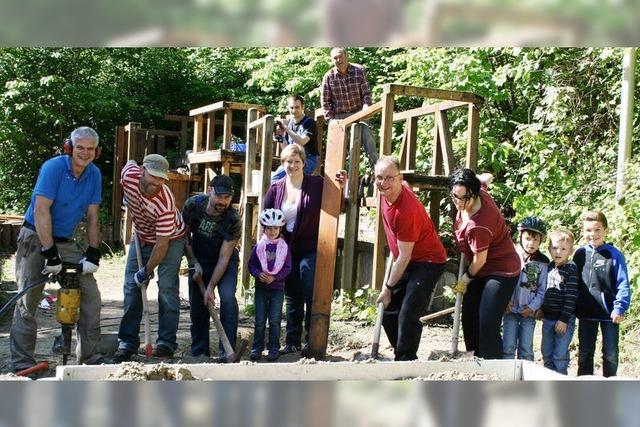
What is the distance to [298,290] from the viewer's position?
573cm

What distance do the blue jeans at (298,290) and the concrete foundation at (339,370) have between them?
1.83m

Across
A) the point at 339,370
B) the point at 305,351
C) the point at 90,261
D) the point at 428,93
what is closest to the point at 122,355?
the point at 90,261

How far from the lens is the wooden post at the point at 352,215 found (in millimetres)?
7176

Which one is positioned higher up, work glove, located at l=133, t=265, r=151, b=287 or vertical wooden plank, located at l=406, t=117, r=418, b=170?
vertical wooden plank, located at l=406, t=117, r=418, b=170

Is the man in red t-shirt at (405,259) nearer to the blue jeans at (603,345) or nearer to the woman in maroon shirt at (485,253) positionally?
the woman in maroon shirt at (485,253)

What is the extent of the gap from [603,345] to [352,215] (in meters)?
3.18

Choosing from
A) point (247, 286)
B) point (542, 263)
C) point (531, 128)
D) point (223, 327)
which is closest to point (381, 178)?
point (542, 263)

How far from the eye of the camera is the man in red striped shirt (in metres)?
5.07

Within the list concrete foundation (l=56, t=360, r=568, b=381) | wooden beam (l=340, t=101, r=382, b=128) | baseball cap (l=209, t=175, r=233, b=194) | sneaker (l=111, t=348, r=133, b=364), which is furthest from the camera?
wooden beam (l=340, t=101, r=382, b=128)

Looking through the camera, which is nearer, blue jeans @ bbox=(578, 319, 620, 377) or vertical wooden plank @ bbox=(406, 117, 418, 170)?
blue jeans @ bbox=(578, 319, 620, 377)

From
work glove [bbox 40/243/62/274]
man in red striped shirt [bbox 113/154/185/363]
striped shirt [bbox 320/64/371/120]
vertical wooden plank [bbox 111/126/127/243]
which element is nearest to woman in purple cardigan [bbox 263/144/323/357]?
man in red striped shirt [bbox 113/154/185/363]

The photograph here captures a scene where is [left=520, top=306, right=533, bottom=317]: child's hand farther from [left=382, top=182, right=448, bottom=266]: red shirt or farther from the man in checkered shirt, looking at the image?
the man in checkered shirt

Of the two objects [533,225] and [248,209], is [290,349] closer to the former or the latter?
[533,225]

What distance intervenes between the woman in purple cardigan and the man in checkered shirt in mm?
1894
